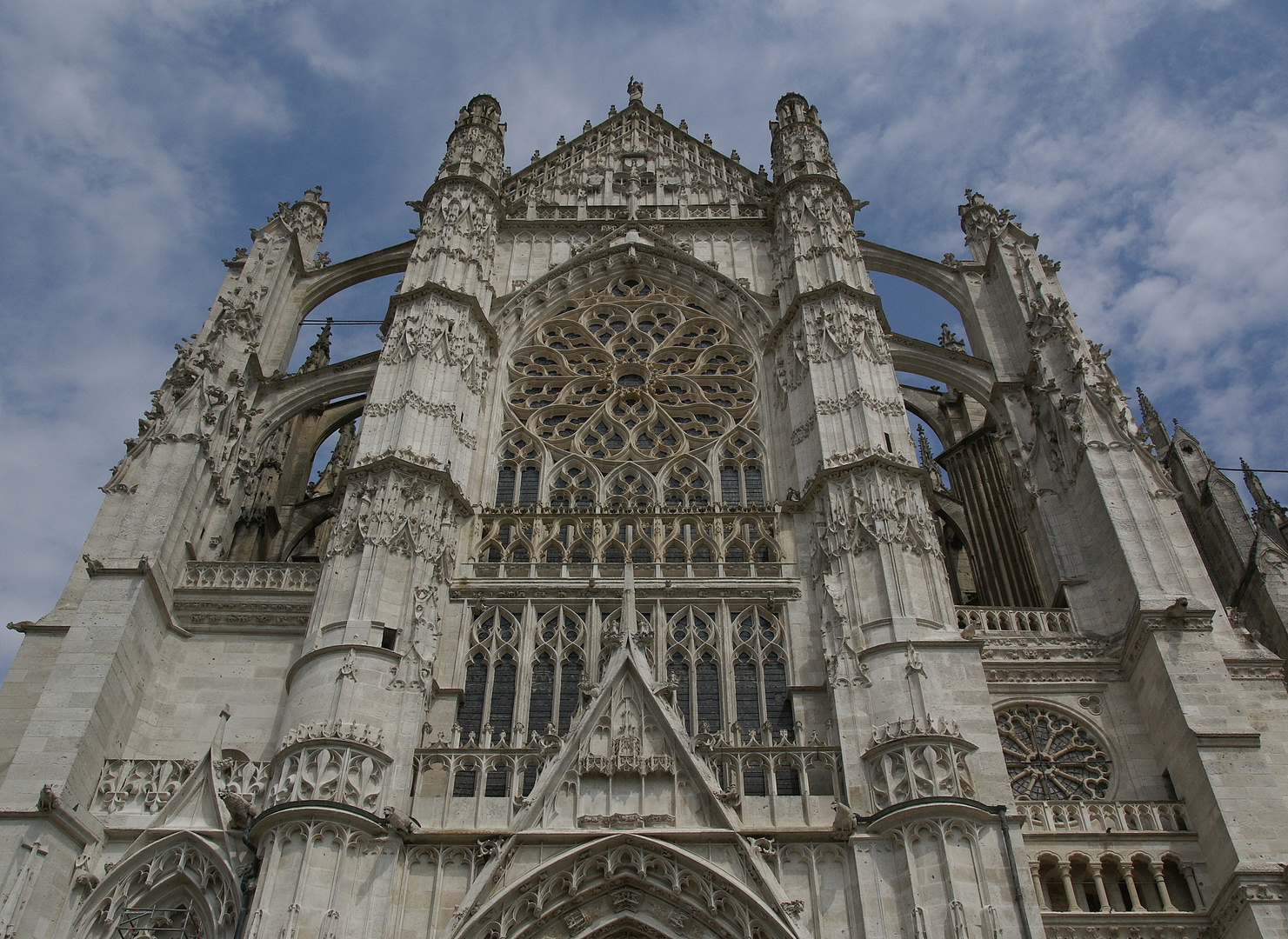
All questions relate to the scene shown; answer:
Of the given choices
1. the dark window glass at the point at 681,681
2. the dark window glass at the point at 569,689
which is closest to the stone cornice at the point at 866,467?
the dark window glass at the point at 681,681

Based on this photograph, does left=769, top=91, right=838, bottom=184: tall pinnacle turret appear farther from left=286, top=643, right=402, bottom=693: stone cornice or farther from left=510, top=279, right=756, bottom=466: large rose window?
left=286, top=643, right=402, bottom=693: stone cornice

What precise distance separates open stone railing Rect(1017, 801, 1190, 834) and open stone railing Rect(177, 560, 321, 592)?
10.4 meters

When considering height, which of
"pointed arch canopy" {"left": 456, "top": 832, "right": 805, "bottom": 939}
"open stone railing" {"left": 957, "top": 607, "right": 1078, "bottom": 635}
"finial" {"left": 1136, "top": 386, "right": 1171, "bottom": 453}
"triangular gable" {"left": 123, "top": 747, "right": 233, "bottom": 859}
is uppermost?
"finial" {"left": 1136, "top": 386, "right": 1171, "bottom": 453}

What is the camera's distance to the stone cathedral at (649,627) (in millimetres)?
12617

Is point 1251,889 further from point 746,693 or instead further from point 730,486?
point 730,486

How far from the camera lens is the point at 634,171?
84.1 feet

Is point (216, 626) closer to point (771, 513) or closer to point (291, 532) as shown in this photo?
point (291, 532)

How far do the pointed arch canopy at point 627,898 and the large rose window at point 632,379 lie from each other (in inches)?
318

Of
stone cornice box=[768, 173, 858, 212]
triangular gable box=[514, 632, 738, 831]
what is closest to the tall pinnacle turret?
stone cornice box=[768, 173, 858, 212]

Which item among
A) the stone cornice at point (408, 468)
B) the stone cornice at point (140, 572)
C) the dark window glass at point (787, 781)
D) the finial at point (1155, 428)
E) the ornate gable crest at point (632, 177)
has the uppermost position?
the ornate gable crest at point (632, 177)

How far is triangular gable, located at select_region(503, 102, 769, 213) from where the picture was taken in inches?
987

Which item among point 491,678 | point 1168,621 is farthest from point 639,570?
point 1168,621

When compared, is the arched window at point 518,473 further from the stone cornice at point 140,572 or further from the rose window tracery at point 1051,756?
Answer: the rose window tracery at point 1051,756

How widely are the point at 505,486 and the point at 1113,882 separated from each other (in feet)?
35.3
